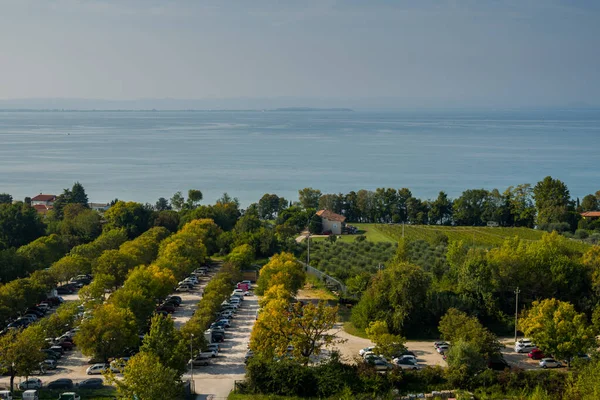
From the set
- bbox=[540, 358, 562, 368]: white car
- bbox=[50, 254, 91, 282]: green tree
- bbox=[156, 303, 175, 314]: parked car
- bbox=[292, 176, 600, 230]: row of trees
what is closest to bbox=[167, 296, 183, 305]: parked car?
bbox=[156, 303, 175, 314]: parked car

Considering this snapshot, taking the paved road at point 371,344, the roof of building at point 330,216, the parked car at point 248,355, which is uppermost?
the roof of building at point 330,216

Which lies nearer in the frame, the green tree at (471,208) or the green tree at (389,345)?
the green tree at (389,345)

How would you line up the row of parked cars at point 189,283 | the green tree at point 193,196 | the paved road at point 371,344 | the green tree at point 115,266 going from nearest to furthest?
the paved road at point 371,344, the green tree at point 115,266, the row of parked cars at point 189,283, the green tree at point 193,196

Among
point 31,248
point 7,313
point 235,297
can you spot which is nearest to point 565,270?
point 235,297

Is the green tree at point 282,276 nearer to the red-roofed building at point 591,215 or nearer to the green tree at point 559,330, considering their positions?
the green tree at point 559,330

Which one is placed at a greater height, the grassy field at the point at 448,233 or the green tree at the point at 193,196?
the green tree at the point at 193,196

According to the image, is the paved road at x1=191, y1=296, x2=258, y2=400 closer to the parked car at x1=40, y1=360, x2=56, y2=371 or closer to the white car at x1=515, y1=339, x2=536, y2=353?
the parked car at x1=40, y1=360, x2=56, y2=371

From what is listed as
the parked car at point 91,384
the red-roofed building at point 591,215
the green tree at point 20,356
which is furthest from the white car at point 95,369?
the red-roofed building at point 591,215
